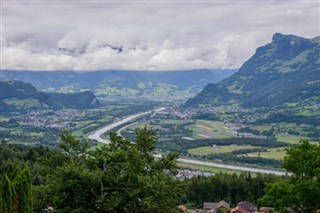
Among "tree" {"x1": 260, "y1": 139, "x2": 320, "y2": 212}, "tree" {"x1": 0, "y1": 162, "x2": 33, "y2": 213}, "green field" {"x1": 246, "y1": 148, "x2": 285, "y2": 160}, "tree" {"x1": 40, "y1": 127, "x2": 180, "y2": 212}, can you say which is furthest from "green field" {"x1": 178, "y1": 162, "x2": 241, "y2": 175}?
"tree" {"x1": 0, "y1": 162, "x2": 33, "y2": 213}

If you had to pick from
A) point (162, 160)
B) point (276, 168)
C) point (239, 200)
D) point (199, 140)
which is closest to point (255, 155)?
point (276, 168)

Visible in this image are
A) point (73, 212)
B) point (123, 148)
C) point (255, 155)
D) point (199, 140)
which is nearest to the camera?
point (73, 212)

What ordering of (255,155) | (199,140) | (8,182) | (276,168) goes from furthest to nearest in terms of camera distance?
(199,140), (255,155), (276,168), (8,182)

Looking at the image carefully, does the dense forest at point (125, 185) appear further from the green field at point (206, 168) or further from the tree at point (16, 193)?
the green field at point (206, 168)

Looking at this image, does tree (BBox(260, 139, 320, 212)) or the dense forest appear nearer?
tree (BBox(260, 139, 320, 212))

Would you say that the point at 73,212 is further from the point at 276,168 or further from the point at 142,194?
the point at 276,168

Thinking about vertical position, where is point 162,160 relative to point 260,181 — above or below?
above

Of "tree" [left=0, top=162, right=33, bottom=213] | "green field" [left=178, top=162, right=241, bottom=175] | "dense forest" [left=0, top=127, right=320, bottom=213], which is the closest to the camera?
"dense forest" [left=0, top=127, right=320, bottom=213]

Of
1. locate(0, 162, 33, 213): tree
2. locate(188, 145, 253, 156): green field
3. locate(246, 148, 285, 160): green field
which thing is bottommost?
locate(188, 145, 253, 156): green field

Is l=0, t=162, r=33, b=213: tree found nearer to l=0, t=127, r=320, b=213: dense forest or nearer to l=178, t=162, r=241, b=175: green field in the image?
l=0, t=127, r=320, b=213: dense forest
